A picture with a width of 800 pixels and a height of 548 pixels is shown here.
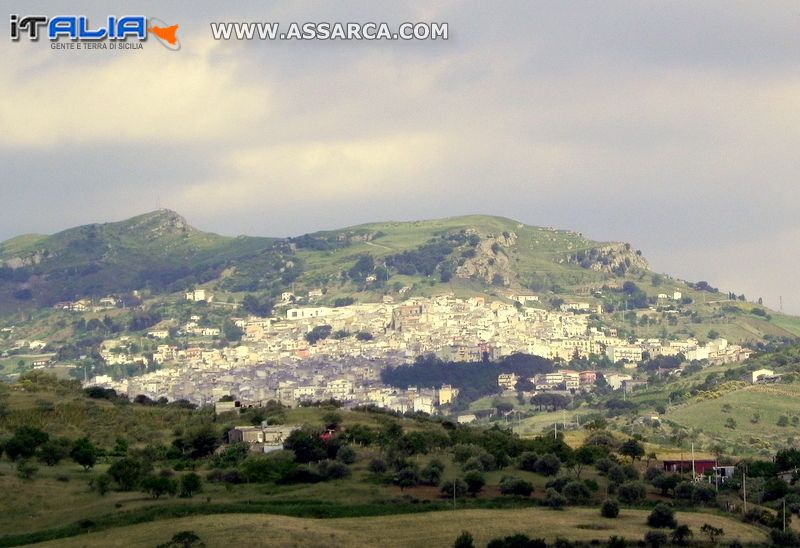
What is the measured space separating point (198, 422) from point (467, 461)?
29.0 meters

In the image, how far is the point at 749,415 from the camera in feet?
515

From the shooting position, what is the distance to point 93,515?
74750mm

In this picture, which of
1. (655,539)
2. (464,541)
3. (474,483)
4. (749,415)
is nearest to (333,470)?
(474,483)

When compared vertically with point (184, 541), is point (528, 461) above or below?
above

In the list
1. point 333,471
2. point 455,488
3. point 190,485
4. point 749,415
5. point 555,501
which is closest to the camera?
point 555,501

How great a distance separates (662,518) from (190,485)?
24668 millimetres

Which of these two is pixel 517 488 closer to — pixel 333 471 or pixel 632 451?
pixel 333 471

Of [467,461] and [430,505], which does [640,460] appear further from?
[430,505]

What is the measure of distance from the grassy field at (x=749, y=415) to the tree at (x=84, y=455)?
65670 millimetres

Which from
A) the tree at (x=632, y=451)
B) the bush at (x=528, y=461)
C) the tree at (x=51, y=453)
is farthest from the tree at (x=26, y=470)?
the tree at (x=632, y=451)

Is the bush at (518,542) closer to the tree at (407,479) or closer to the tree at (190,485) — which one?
the tree at (407,479)

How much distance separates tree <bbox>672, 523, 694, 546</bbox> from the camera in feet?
231

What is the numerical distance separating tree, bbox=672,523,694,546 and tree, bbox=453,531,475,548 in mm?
9782

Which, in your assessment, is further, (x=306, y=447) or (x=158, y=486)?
(x=306, y=447)
